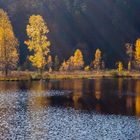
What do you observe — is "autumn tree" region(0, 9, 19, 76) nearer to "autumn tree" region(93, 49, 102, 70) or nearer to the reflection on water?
the reflection on water

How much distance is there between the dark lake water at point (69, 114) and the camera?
40.4 metres

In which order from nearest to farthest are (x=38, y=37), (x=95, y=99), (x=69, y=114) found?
(x=69, y=114), (x=95, y=99), (x=38, y=37)

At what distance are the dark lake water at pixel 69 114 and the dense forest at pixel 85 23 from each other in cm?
8870

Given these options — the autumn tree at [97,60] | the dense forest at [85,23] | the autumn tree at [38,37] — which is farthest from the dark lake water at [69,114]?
the dense forest at [85,23]

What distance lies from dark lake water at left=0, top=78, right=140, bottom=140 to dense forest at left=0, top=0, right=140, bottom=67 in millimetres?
88700

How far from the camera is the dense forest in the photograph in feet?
554

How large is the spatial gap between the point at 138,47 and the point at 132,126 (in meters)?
94.2

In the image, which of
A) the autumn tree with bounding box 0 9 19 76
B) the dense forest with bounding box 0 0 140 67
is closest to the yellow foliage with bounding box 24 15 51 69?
the autumn tree with bounding box 0 9 19 76

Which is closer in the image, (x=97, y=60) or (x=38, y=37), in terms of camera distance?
(x=38, y=37)

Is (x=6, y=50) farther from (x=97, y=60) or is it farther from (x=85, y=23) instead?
(x=85, y=23)

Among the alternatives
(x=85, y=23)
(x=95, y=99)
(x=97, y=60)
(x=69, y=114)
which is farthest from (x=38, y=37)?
(x=85, y=23)

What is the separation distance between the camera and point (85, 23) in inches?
7146

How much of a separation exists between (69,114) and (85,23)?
132m

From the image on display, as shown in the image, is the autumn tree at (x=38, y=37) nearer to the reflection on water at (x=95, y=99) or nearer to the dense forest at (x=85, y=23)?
the reflection on water at (x=95, y=99)
